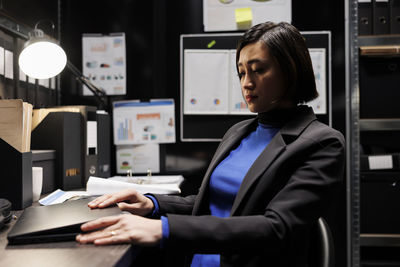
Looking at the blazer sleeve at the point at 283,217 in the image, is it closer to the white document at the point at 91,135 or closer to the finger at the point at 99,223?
the finger at the point at 99,223

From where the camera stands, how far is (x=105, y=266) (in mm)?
542

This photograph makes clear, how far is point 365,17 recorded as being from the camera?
1586mm

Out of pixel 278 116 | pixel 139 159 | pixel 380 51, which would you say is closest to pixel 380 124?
pixel 380 51

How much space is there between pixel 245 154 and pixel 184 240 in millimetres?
416

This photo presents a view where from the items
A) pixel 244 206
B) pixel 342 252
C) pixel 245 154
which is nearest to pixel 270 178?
pixel 244 206

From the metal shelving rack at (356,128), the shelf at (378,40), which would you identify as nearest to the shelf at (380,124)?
the metal shelving rack at (356,128)

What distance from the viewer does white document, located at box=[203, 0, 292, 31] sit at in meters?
1.79

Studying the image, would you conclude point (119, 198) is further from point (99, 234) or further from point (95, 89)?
point (95, 89)

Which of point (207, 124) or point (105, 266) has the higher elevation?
point (207, 124)

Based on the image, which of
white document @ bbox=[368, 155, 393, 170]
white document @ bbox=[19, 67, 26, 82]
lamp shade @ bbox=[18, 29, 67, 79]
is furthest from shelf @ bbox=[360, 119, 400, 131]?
white document @ bbox=[19, 67, 26, 82]

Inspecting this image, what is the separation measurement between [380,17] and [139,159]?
4.62 ft

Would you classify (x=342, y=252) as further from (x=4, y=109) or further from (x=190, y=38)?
(x=4, y=109)

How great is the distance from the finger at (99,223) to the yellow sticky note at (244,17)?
56.5 inches

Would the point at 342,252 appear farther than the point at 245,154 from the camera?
Yes
